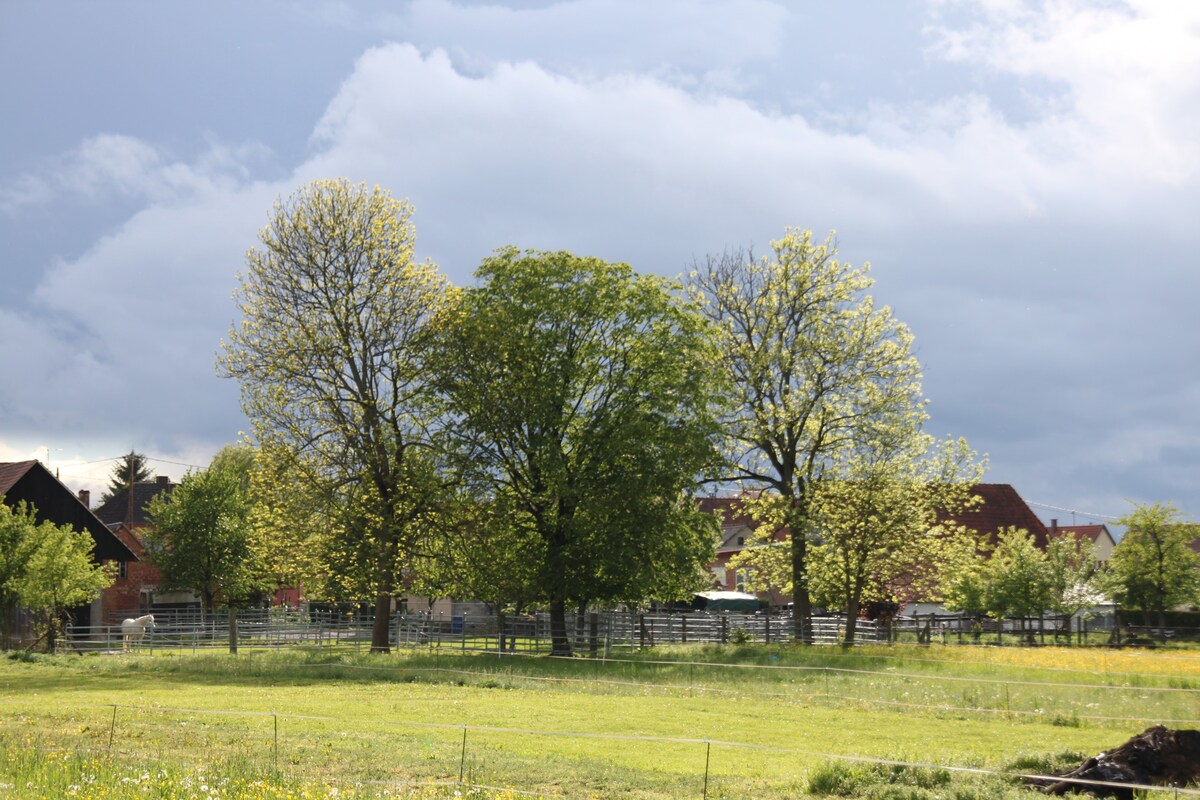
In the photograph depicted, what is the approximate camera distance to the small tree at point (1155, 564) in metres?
68.2

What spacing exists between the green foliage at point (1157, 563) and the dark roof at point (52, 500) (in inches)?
2230

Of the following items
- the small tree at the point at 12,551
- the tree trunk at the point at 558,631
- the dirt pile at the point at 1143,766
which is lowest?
the tree trunk at the point at 558,631

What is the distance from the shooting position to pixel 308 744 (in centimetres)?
1783

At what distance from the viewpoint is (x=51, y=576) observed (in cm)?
4594

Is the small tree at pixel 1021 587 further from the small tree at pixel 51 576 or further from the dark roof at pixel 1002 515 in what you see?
the small tree at pixel 51 576

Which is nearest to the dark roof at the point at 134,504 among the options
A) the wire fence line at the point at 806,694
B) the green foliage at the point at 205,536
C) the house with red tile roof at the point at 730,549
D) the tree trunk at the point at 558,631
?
the green foliage at the point at 205,536

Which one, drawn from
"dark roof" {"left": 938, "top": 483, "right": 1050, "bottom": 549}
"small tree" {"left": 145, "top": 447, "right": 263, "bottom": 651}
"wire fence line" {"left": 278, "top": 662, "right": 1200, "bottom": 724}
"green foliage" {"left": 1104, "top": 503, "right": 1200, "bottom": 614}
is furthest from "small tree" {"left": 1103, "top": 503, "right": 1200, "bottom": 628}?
"small tree" {"left": 145, "top": 447, "right": 263, "bottom": 651}

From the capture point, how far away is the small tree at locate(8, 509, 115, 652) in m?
45.8

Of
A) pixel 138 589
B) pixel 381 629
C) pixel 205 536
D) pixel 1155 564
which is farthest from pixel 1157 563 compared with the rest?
pixel 138 589

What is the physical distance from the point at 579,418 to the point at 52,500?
31.8 m

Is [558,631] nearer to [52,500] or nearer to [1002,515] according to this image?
[52,500]

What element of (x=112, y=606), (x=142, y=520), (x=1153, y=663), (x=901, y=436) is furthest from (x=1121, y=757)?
(x=142, y=520)

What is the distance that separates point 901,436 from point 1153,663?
14.6m

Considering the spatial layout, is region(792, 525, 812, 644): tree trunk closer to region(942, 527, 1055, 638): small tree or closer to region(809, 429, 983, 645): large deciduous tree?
region(809, 429, 983, 645): large deciduous tree
